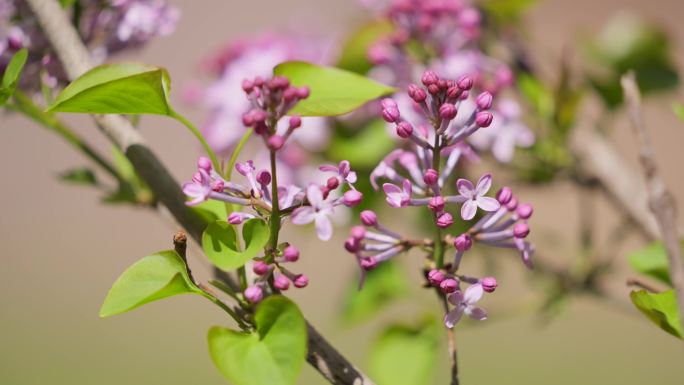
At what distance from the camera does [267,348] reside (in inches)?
11.9

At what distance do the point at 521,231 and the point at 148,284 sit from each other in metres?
0.16

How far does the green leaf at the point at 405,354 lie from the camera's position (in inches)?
25.6

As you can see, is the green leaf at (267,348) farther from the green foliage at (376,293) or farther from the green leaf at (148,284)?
the green foliage at (376,293)

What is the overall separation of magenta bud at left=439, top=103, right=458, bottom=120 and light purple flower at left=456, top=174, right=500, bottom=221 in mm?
27

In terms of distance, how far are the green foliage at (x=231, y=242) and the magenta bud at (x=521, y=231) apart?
0.11 metres

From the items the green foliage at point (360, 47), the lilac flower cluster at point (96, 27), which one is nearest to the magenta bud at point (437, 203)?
the lilac flower cluster at point (96, 27)

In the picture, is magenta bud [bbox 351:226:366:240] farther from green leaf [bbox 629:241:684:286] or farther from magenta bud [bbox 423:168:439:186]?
green leaf [bbox 629:241:684:286]

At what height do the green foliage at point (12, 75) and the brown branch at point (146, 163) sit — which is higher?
the green foliage at point (12, 75)

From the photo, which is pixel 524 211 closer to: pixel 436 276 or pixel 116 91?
pixel 436 276

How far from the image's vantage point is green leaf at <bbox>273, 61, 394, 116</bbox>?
0.37 m

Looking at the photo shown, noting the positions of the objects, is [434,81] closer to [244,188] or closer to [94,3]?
[244,188]

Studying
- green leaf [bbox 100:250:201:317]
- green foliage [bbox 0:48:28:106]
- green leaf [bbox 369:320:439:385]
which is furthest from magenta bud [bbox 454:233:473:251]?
green leaf [bbox 369:320:439:385]

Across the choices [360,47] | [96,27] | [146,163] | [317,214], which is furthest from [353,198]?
[360,47]

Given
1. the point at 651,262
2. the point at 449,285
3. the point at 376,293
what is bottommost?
the point at 376,293
